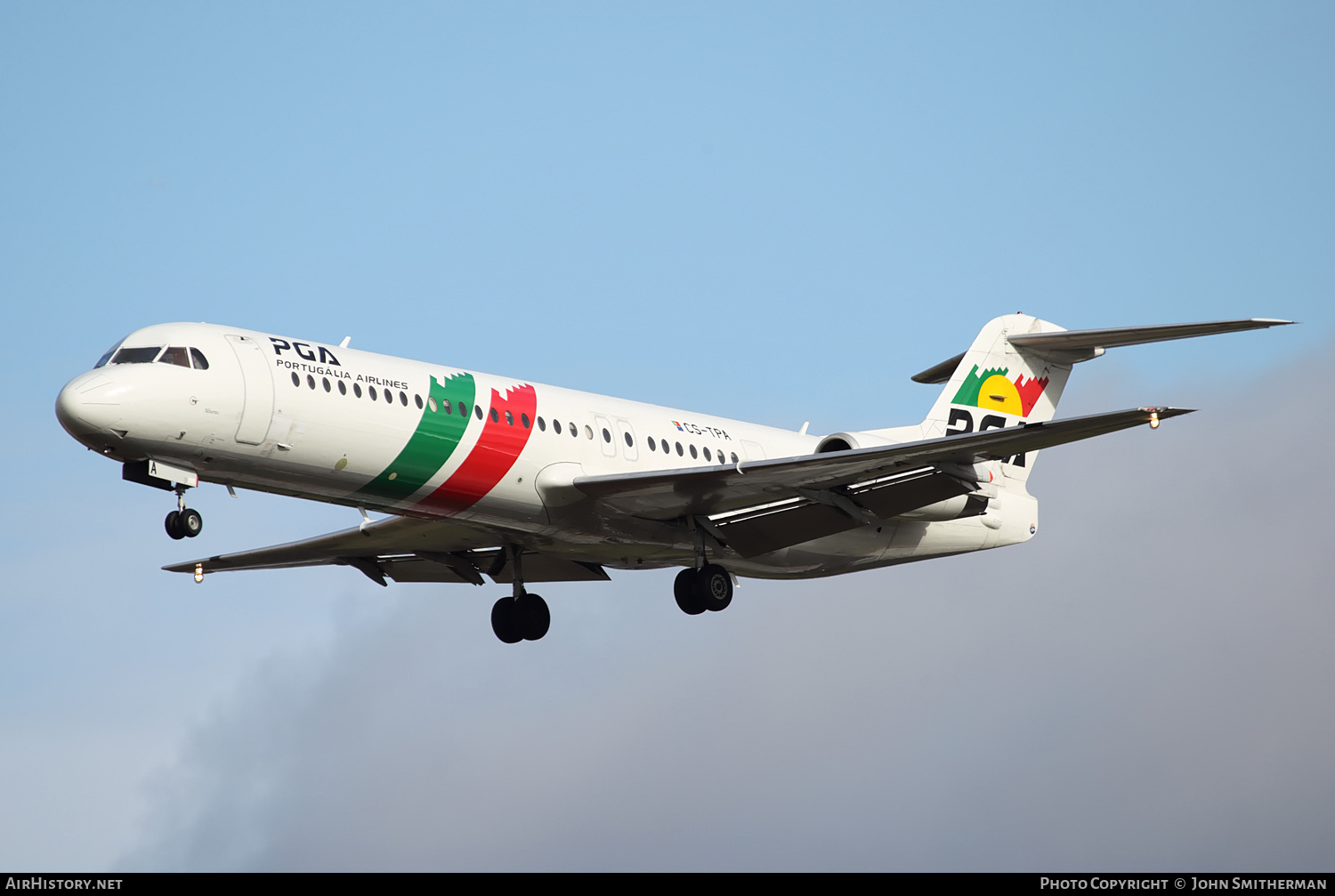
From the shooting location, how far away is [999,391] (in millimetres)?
28719

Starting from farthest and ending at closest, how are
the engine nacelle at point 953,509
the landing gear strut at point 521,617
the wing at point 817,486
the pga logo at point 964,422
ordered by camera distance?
the pga logo at point 964,422, the landing gear strut at point 521,617, the engine nacelle at point 953,509, the wing at point 817,486

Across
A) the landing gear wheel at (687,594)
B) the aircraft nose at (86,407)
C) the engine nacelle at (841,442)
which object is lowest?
the landing gear wheel at (687,594)

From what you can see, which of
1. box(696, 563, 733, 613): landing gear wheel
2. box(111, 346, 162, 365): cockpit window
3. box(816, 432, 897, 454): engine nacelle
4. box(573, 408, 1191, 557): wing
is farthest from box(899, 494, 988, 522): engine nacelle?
box(111, 346, 162, 365): cockpit window

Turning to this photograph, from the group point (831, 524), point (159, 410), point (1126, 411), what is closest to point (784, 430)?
point (831, 524)

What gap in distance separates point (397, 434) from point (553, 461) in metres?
2.46

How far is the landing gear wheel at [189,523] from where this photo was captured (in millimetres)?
A: 20984

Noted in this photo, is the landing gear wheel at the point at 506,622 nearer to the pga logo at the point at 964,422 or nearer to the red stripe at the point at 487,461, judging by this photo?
the red stripe at the point at 487,461

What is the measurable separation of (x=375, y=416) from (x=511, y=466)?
2113mm

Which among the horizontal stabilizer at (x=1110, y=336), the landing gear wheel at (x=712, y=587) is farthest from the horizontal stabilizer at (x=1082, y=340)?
the landing gear wheel at (x=712, y=587)

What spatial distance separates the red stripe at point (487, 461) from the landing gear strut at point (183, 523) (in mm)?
3131

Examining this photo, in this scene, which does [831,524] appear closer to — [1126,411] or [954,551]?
[954,551]

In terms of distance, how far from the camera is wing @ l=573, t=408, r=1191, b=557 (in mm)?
22797

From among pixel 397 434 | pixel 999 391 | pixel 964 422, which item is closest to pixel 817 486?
pixel 964 422

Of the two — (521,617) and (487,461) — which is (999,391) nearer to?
(521,617)
